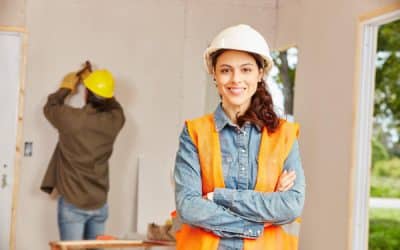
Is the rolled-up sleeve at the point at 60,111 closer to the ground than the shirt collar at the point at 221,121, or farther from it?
farther from it

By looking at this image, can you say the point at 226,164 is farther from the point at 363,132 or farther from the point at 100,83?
the point at 100,83

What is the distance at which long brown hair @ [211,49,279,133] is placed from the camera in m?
2.56

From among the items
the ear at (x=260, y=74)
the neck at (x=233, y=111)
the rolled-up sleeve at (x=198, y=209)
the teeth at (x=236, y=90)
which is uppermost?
the ear at (x=260, y=74)

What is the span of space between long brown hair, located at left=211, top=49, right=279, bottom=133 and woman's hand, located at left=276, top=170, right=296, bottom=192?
5.9 inches

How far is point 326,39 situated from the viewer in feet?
19.6

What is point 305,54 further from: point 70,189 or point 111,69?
point 70,189

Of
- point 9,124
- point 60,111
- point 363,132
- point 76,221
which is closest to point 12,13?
point 9,124

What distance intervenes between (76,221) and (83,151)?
55cm

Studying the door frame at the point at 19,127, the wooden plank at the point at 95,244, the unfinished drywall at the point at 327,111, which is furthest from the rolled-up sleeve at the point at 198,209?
the door frame at the point at 19,127

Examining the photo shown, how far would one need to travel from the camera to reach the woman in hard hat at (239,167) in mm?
2498

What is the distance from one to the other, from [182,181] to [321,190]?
11.5ft

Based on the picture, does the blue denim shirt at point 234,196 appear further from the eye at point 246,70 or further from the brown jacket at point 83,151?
the brown jacket at point 83,151

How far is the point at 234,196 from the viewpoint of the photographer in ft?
8.20

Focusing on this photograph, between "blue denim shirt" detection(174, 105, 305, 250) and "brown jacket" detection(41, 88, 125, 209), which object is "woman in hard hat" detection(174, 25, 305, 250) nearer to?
"blue denim shirt" detection(174, 105, 305, 250)
